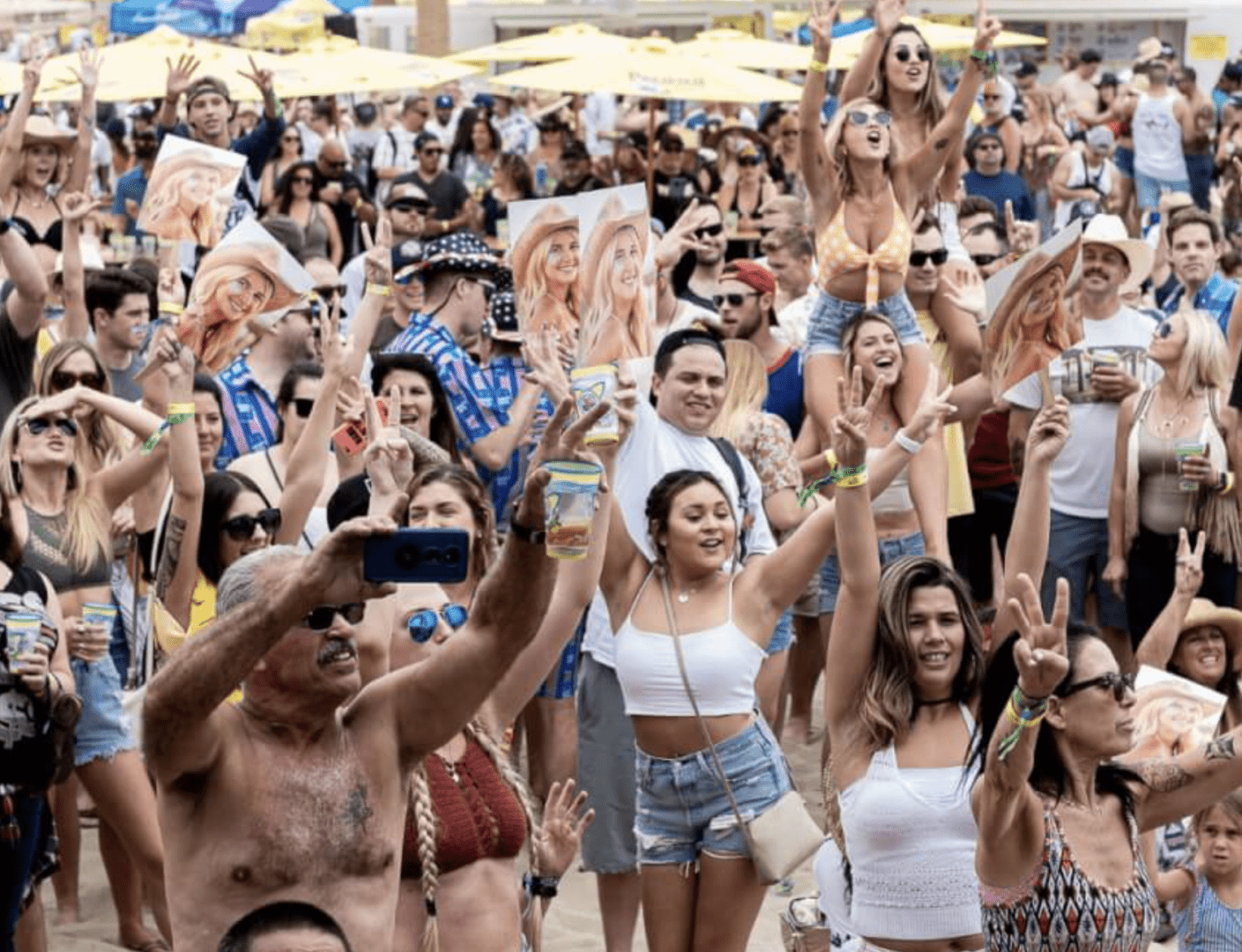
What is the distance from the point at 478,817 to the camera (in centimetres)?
457

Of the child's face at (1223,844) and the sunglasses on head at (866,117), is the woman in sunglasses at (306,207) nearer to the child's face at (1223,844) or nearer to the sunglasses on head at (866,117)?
the sunglasses on head at (866,117)

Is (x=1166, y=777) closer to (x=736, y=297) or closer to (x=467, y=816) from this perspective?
(x=467, y=816)

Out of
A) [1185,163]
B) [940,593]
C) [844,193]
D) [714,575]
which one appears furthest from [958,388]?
[1185,163]

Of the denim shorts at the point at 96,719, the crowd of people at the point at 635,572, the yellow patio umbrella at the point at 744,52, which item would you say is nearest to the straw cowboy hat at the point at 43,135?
the crowd of people at the point at 635,572

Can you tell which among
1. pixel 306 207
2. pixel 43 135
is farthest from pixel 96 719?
pixel 306 207

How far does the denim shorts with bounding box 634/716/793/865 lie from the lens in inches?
239

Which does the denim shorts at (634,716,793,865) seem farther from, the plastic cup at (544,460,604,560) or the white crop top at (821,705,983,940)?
the plastic cup at (544,460,604,560)

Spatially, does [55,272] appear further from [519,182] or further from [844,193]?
[519,182]

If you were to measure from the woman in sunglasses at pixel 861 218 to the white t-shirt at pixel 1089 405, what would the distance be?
74 centimetres

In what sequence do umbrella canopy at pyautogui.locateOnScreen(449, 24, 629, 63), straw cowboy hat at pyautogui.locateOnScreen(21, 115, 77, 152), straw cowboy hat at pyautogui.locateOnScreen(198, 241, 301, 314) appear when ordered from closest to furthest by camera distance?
straw cowboy hat at pyautogui.locateOnScreen(198, 241, 301, 314) < straw cowboy hat at pyautogui.locateOnScreen(21, 115, 77, 152) < umbrella canopy at pyautogui.locateOnScreen(449, 24, 629, 63)

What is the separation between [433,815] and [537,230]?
7.98ft

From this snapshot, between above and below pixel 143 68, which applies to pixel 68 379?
above

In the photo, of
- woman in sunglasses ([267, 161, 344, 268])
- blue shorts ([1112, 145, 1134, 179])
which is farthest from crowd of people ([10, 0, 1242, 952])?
blue shorts ([1112, 145, 1134, 179])

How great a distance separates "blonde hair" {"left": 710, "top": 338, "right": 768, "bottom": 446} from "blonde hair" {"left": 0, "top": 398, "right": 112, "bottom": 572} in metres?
2.10
